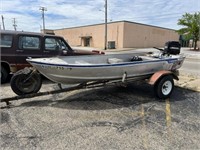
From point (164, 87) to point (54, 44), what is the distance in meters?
4.26

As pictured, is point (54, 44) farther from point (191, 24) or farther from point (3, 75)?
point (191, 24)

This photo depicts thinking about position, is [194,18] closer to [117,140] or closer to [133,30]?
[133,30]

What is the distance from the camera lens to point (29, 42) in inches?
279

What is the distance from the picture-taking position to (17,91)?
5.01 meters

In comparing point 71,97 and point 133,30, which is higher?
point 133,30

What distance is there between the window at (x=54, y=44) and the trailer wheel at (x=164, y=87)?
397 centimetres

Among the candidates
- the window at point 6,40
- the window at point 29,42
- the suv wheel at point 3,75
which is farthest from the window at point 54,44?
the suv wheel at point 3,75

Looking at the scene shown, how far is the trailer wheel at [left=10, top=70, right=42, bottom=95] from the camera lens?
5000 millimetres

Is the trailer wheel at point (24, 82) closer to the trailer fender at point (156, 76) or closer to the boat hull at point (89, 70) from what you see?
the boat hull at point (89, 70)

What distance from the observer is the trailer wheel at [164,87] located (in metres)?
5.38

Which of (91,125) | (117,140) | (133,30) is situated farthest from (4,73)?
(133,30)

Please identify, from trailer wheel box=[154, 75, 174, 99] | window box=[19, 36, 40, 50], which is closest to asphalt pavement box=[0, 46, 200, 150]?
trailer wheel box=[154, 75, 174, 99]

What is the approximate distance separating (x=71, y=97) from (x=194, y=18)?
35937mm

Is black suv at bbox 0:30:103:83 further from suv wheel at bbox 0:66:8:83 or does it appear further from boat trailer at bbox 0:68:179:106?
boat trailer at bbox 0:68:179:106
